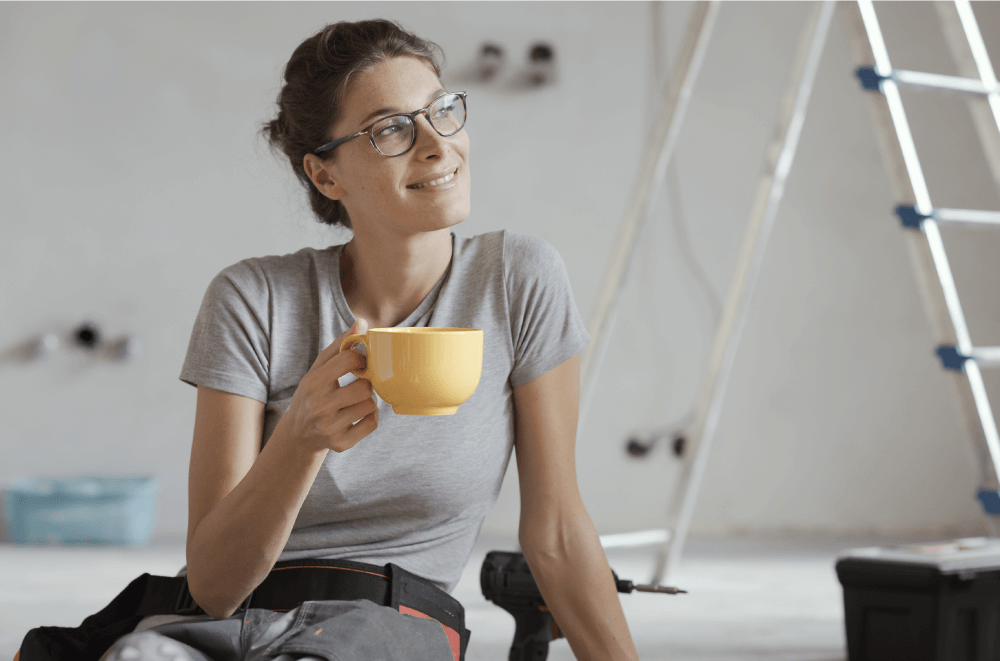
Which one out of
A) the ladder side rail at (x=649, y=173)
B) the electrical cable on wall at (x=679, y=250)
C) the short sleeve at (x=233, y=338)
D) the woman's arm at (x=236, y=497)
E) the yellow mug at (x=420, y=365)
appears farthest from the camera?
the electrical cable on wall at (x=679, y=250)

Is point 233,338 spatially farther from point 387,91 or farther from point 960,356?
point 960,356

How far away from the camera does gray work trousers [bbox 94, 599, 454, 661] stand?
0.85 meters

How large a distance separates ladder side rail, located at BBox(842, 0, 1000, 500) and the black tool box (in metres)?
0.21

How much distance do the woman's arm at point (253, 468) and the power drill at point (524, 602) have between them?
38 cm

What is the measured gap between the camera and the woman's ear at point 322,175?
4.10 ft

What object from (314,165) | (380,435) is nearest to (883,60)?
(314,165)

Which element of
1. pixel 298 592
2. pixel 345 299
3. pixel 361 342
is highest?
pixel 345 299

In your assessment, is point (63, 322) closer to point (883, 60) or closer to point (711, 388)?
point (711, 388)

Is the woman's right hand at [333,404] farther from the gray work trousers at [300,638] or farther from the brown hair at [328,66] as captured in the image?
the brown hair at [328,66]

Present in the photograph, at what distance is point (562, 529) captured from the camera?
116 cm

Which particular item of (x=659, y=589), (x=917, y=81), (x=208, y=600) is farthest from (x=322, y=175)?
(x=917, y=81)

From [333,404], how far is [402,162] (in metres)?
0.40

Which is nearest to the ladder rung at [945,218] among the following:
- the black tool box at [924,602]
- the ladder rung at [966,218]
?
the ladder rung at [966,218]

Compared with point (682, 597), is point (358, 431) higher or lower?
higher
